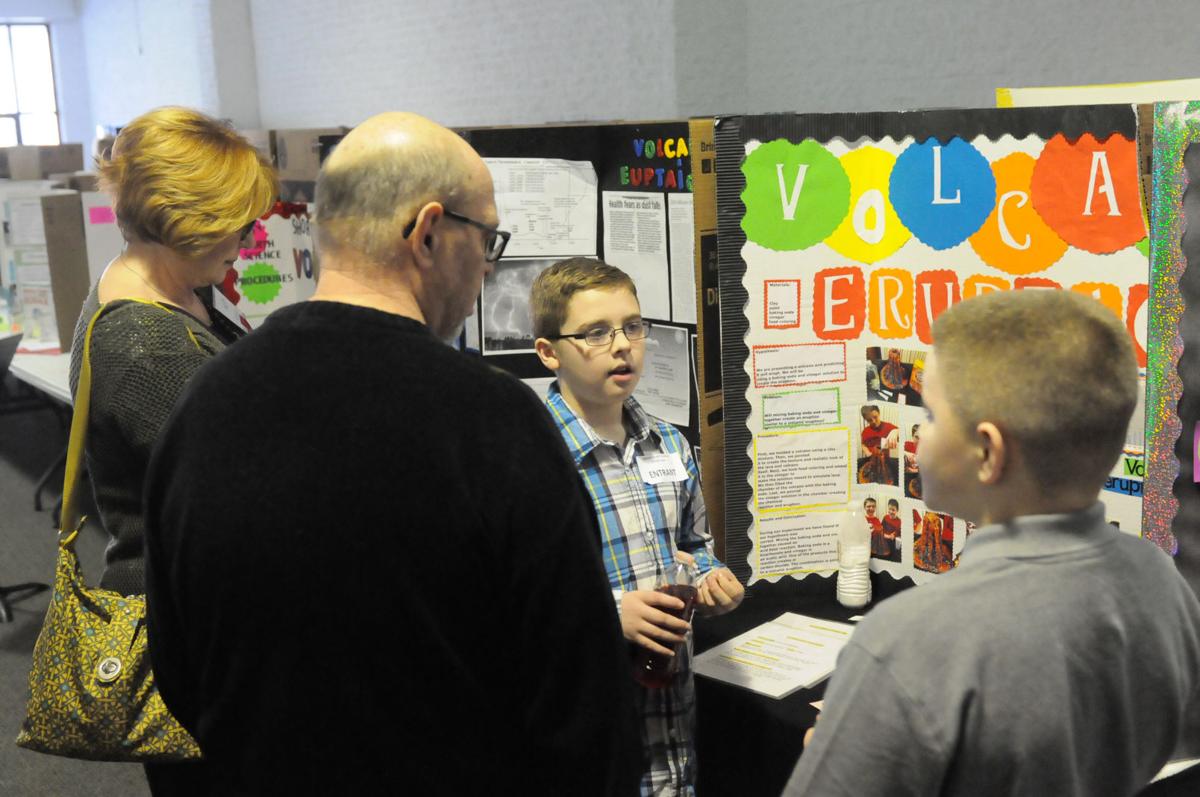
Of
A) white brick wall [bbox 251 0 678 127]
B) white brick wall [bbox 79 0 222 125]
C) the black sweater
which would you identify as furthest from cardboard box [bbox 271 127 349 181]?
white brick wall [bbox 79 0 222 125]

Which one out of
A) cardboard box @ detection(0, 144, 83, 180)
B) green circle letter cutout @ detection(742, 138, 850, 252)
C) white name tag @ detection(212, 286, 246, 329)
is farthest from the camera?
cardboard box @ detection(0, 144, 83, 180)

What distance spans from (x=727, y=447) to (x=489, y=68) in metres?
5.50

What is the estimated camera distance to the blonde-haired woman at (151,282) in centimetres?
148

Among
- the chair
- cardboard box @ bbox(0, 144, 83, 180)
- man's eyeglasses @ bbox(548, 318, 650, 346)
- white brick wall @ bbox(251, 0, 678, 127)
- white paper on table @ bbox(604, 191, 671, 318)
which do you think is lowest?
the chair

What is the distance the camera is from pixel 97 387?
1.48 m

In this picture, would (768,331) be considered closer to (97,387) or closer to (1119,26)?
(97,387)

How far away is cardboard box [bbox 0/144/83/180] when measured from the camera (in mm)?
5941

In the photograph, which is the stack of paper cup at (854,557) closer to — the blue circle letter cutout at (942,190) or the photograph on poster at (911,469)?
the photograph on poster at (911,469)

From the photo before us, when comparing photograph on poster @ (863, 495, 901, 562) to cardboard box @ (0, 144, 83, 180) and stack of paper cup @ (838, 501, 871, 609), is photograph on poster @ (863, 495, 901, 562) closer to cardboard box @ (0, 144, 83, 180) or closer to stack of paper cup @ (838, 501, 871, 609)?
stack of paper cup @ (838, 501, 871, 609)

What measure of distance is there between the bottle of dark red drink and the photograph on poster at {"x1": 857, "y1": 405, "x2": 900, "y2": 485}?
0.51 metres

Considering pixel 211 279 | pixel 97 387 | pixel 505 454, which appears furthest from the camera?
pixel 211 279

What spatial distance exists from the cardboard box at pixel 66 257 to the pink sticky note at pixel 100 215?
19cm

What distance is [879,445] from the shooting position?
78.0 inches

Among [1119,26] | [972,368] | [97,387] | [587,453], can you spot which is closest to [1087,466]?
[972,368]
